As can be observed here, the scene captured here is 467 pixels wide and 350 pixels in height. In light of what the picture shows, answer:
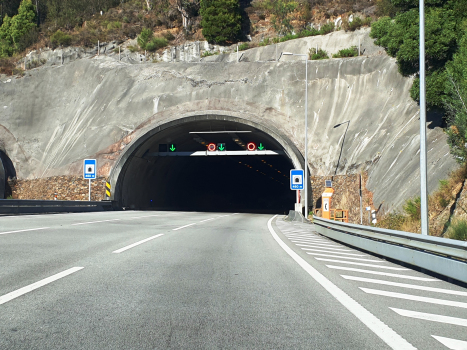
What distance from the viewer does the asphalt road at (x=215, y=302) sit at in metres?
4.31

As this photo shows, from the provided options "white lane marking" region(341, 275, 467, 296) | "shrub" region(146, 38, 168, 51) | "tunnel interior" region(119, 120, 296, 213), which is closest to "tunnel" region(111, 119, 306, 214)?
"tunnel interior" region(119, 120, 296, 213)

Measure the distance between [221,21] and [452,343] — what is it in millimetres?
58373

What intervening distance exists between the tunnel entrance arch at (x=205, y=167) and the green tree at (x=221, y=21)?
51.6 feet

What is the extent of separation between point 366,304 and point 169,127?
1284 inches

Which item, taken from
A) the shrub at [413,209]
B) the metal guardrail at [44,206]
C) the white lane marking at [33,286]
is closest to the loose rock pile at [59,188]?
the metal guardrail at [44,206]

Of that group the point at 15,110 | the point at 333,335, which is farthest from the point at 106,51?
the point at 333,335

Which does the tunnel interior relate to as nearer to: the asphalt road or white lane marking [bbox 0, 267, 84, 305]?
the asphalt road

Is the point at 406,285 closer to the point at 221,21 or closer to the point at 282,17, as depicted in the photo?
the point at 221,21

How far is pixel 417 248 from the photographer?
9.05 m

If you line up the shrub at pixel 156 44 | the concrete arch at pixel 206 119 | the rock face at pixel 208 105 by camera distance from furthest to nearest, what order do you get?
the shrub at pixel 156 44
the rock face at pixel 208 105
the concrete arch at pixel 206 119

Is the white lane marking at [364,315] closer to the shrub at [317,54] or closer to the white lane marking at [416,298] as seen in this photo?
the white lane marking at [416,298]

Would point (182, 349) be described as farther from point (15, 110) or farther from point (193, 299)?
point (15, 110)

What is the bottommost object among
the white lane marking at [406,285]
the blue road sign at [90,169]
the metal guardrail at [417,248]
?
the white lane marking at [406,285]

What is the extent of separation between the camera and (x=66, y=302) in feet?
17.9
